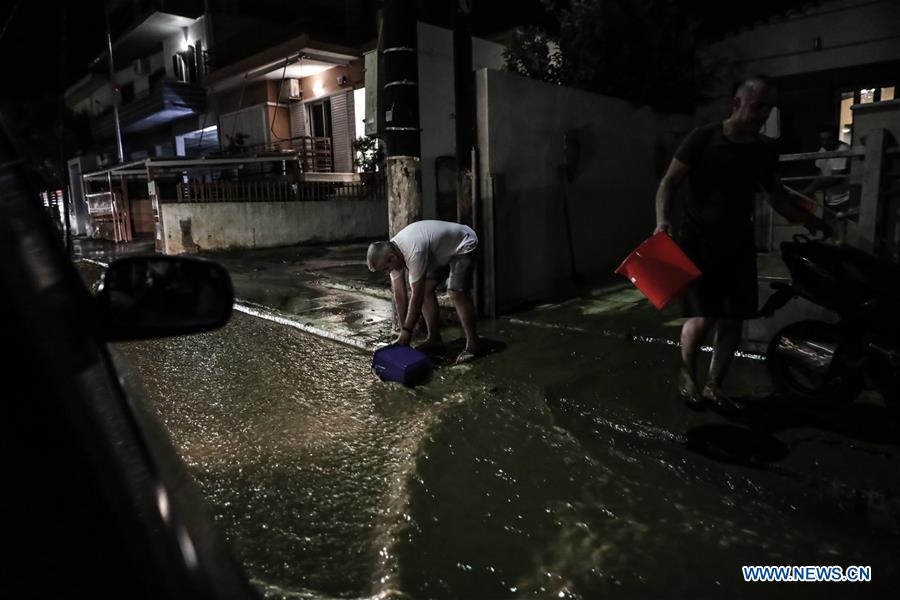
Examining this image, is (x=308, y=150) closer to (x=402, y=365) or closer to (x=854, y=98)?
(x=854, y=98)

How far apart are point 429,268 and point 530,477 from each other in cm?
232

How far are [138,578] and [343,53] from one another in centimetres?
1602

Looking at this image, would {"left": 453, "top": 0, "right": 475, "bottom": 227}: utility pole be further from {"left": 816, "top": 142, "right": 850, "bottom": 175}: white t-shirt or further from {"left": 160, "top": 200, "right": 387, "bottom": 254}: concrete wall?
{"left": 160, "top": 200, "right": 387, "bottom": 254}: concrete wall

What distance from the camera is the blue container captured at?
14.2 feet

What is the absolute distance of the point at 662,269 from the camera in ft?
10.9

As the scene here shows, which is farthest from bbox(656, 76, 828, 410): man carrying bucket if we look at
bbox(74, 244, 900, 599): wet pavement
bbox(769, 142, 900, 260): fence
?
bbox(769, 142, 900, 260): fence

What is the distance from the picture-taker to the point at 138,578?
922mm

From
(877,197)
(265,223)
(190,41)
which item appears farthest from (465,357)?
(190,41)

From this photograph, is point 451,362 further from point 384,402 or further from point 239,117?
point 239,117

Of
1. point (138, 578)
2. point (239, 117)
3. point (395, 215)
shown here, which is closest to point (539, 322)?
point (395, 215)

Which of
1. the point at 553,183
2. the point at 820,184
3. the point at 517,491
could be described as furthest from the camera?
the point at 553,183

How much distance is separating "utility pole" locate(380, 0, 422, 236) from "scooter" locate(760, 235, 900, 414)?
3.20m

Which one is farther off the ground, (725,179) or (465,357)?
(725,179)

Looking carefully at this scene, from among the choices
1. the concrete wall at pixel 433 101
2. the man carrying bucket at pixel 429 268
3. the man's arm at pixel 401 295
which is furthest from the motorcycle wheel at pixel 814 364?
the concrete wall at pixel 433 101
